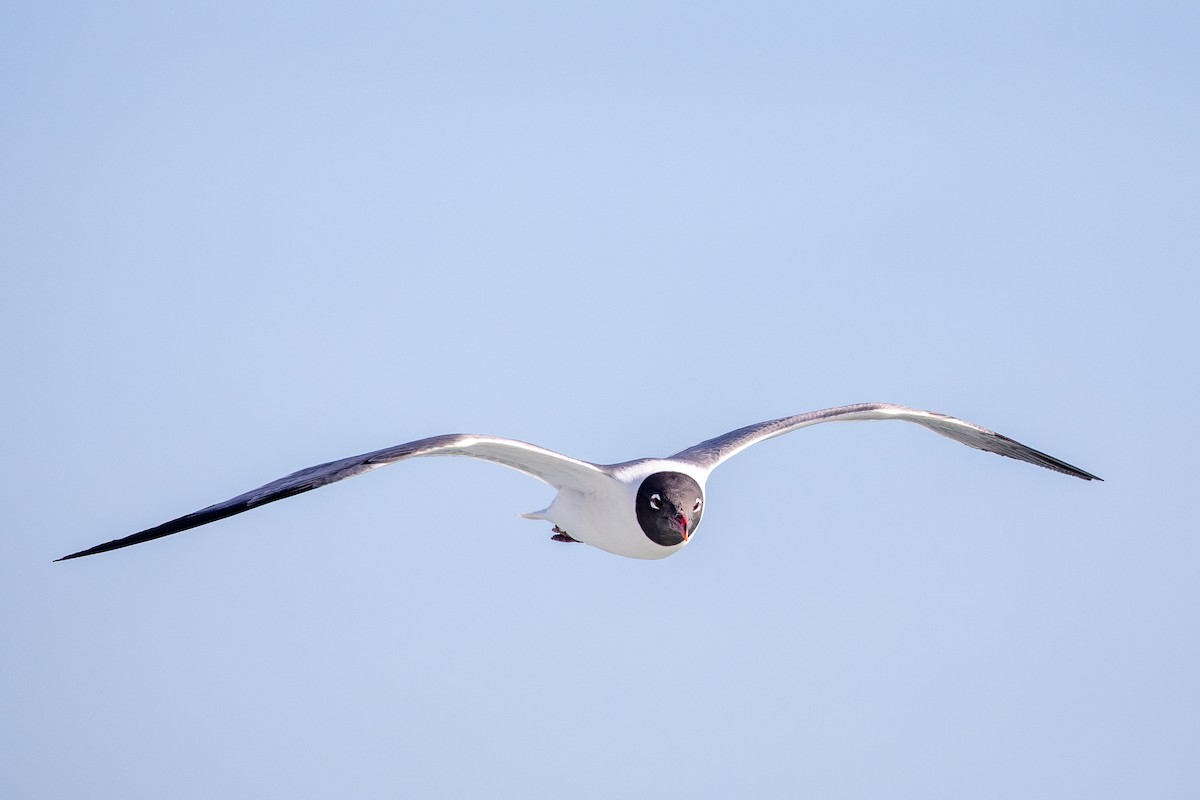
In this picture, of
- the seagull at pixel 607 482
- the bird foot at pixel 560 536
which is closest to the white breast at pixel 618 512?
the seagull at pixel 607 482

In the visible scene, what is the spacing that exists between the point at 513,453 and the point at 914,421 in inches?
261

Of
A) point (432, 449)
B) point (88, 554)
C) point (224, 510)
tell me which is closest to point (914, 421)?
point (432, 449)

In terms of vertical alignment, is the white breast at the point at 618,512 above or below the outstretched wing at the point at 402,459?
below

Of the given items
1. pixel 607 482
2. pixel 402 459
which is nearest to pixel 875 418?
pixel 607 482

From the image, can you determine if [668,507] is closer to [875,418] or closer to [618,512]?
[618,512]

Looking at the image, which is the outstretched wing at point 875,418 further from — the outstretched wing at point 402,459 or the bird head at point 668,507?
the outstretched wing at point 402,459

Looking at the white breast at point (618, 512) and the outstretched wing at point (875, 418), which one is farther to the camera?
the outstretched wing at point (875, 418)

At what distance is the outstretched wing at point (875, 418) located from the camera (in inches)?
762

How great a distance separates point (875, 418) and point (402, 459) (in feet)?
25.8

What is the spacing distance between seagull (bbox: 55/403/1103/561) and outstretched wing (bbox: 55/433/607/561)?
11 mm

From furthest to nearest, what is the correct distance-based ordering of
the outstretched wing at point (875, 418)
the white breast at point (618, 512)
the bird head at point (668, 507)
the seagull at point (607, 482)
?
the outstretched wing at point (875, 418) < the white breast at point (618, 512) < the bird head at point (668, 507) < the seagull at point (607, 482)

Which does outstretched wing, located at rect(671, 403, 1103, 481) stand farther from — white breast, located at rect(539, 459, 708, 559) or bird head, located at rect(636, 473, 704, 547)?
bird head, located at rect(636, 473, 704, 547)

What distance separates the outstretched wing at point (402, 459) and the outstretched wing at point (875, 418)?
1.61m


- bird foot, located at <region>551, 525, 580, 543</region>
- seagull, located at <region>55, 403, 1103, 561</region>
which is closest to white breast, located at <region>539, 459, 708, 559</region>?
seagull, located at <region>55, 403, 1103, 561</region>
